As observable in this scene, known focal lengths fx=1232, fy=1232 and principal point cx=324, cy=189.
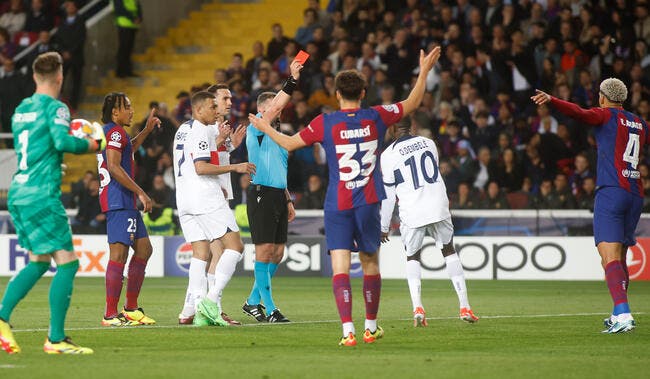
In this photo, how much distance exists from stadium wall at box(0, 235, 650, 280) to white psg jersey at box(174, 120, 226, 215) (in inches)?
358

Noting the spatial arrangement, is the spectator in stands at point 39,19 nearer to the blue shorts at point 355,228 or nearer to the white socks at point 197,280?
the white socks at point 197,280

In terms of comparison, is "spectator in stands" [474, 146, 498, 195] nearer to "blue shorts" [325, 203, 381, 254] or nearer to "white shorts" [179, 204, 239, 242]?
"white shorts" [179, 204, 239, 242]

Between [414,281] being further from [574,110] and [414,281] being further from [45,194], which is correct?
[45,194]

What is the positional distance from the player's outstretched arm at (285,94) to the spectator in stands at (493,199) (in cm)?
986

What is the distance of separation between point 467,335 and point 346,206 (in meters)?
2.05

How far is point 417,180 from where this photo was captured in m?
13.3

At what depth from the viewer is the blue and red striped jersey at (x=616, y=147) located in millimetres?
12039

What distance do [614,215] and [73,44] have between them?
1844cm

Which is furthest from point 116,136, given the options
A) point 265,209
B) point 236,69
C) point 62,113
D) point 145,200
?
point 236,69

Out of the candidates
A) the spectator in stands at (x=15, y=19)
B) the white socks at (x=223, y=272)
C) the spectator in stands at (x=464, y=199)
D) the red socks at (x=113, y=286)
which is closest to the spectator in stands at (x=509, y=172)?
the spectator in stands at (x=464, y=199)

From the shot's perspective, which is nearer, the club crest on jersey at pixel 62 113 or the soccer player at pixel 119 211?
the club crest on jersey at pixel 62 113

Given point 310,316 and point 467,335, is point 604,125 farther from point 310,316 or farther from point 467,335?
point 310,316

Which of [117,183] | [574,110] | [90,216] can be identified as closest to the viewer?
[574,110]

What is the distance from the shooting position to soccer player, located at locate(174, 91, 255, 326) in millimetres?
12609
